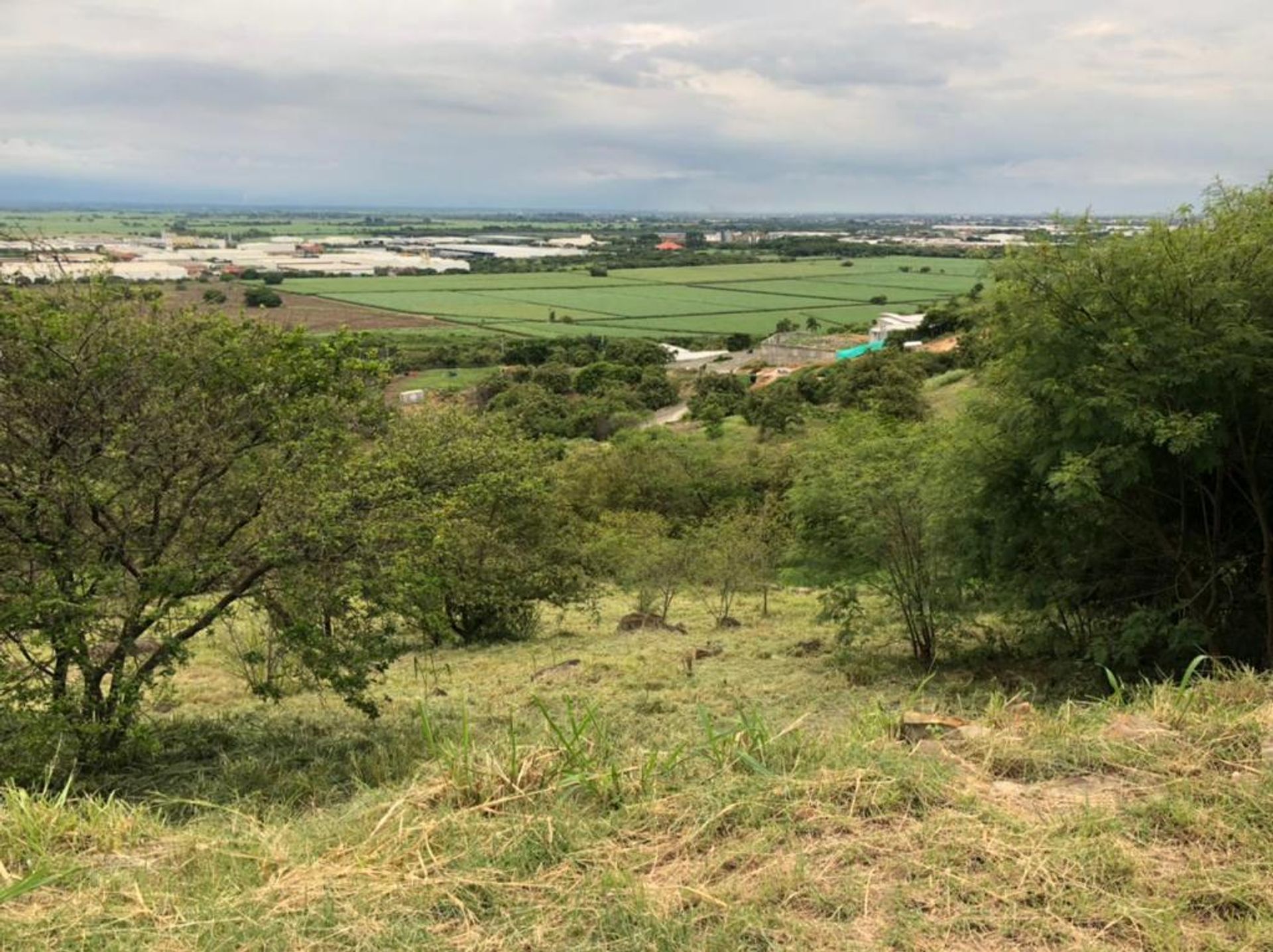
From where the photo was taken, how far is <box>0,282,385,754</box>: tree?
28.4 ft

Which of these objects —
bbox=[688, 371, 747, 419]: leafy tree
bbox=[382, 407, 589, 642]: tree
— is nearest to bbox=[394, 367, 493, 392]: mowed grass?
bbox=[688, 371, 747, 419]: leafy tree

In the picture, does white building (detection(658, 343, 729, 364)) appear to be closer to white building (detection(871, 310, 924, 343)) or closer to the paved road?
white building (detection(871, 310, 924, 343))

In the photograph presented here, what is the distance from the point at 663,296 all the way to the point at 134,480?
10575 centimetres

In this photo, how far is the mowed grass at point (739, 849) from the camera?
3.59 m

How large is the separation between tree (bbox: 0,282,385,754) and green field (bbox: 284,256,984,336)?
245 ft

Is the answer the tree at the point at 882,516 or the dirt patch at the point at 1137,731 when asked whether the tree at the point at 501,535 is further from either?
the dirt patch at the point at 1137,731

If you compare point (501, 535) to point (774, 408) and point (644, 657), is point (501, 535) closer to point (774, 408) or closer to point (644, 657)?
point (644, 657)

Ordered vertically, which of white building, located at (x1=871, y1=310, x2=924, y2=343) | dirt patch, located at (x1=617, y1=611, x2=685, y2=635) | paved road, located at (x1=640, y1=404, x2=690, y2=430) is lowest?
dirt patch, located at (x1=617, y1=611, x2=685, y2=635)

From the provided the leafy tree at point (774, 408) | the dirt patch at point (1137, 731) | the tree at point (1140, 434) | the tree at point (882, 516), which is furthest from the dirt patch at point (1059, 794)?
the leafy tree at point (774, 408)

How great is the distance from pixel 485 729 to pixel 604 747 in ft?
17.3

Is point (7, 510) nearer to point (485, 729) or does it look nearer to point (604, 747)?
point (485, 729)

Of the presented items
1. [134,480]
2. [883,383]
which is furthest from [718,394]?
[134,480]

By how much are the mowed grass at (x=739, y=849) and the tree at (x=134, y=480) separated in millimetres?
3119

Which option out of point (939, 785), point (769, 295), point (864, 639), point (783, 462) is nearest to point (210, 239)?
point (769, 295)
